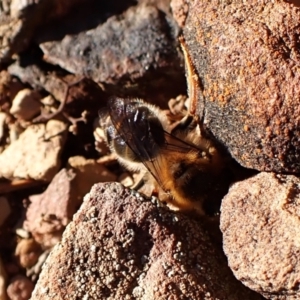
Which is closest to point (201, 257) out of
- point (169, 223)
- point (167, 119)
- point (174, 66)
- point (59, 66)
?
point (169, 223)

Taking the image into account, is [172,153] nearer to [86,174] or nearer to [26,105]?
[86,174]

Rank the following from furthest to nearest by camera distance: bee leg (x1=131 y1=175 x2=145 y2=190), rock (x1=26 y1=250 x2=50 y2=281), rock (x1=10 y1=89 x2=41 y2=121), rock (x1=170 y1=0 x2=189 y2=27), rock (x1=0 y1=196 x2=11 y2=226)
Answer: rock (x1=10 y1=89 x2=41 y2=121) < rock (x1=0 y1=196 x2=11 y2=226) < rock (x1=26 y1=250 x2=50 y2=281) < bee leg (x1=131 y1=175 x2=145 y2=190) < rock (x1=170 y1=0 x2=189 y2=27)

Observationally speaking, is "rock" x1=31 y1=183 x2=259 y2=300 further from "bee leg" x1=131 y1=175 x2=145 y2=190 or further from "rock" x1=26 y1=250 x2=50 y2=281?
"rock" x1=26 y1=250 x2=50 y2=281

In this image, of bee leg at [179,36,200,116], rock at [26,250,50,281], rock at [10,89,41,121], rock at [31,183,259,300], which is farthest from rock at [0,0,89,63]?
A: rock at [31,183,259,300]

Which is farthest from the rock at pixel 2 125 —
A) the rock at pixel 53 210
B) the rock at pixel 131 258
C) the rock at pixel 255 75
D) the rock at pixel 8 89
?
the rock at pixel 255 75

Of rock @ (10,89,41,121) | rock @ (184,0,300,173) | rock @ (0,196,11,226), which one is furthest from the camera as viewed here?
rock @ (10,89,41,121)

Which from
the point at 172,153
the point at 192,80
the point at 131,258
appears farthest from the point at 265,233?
the point at 192,80

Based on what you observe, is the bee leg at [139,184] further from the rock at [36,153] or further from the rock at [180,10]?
the rock at [180,10]
